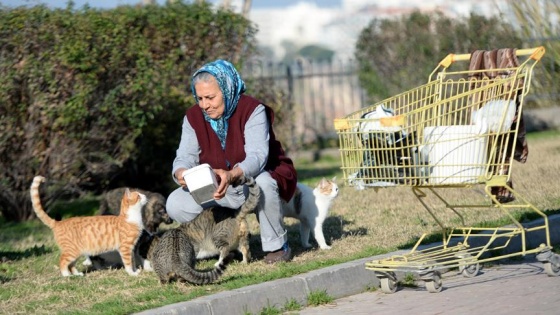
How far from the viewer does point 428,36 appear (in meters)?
18.4

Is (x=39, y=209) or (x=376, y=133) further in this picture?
(x=39, y=209)

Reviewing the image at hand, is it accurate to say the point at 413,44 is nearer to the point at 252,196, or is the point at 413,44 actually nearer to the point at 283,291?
the point at 252,196

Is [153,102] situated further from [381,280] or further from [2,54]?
[381,280]

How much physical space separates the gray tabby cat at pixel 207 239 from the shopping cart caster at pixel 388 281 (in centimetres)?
110

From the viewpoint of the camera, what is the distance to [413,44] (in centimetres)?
1856

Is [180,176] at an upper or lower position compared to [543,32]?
lower

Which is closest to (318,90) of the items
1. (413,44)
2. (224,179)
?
(413,44)

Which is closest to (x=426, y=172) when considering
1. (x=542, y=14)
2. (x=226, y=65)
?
(x=226, y=65)

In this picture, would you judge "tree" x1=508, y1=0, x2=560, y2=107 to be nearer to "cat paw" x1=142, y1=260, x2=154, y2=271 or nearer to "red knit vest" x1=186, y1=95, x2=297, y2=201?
"red knit vest" x1=186, y1=95, x2=297, y2=201

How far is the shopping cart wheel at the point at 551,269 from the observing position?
6.79m

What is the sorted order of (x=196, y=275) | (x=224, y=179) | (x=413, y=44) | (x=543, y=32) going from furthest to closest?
1. (x=413, y=44)
2. (x=543, y=32)
3. (x=224, y=179)
4. (x=196, y=275)

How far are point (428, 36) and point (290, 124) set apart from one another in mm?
4291

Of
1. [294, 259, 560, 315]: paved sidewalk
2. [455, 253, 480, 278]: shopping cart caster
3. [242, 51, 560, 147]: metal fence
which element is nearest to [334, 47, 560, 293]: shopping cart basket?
[294, 259, 560, 315]: paved sidewalk

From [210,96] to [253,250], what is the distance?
5.36ft
